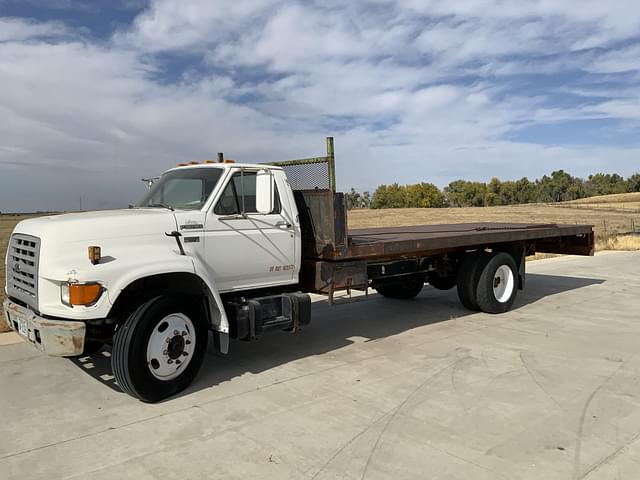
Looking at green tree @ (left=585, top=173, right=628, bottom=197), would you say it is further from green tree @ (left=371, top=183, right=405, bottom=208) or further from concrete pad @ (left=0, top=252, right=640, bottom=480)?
concrete pad @ (left=0, top=252, right=640, bottom=480)

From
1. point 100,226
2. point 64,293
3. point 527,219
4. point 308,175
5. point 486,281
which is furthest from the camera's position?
point 527,219

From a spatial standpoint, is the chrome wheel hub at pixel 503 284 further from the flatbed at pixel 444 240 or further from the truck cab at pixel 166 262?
the truck cab at pixel 166 262

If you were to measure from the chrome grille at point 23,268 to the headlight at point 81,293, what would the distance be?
0.37m

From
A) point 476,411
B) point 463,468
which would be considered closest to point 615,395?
point 476,411

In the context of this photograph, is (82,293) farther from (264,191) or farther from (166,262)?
(264,191)

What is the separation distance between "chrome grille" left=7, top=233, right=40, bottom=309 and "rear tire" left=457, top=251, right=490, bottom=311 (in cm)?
619

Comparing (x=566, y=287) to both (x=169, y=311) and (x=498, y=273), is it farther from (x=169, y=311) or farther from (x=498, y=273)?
(x=169, y=311)

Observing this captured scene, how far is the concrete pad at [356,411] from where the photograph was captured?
3721 mm

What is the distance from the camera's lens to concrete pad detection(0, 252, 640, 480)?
3.72 m

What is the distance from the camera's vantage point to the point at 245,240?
576 centimetres

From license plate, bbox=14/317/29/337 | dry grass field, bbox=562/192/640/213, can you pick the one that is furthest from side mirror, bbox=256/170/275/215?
dry grass field, bbox=562/192/640/213

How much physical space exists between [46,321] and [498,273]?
22.2 feet

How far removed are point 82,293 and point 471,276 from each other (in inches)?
235

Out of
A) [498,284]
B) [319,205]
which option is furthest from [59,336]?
[498,284]
